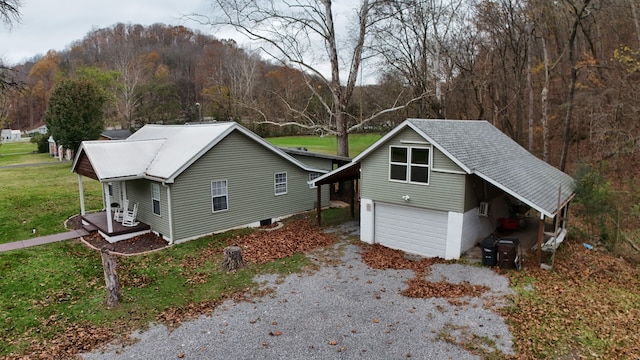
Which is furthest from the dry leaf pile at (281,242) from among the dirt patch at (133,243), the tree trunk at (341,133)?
the tree trunk at (341,133)

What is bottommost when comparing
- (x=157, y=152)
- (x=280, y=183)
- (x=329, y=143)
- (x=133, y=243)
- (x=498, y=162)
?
(x=133, y=243)

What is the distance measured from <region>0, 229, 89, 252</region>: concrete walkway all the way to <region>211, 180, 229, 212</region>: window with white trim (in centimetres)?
533

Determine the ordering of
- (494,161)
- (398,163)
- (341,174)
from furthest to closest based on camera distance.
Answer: (341,174) → (494,161) → (398,163)

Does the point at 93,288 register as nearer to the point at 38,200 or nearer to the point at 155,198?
the point at 155,198

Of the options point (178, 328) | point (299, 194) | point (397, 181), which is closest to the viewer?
point (178, 328)

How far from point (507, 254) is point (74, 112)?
1320 inches

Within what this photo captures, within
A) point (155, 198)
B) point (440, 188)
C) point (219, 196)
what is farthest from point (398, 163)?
point (155, 198)

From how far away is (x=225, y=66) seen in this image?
60594 millimetres

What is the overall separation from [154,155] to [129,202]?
275 cm

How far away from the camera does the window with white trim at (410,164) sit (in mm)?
13719

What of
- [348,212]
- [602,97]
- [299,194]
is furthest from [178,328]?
[602,97]

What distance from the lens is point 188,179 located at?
15.4m

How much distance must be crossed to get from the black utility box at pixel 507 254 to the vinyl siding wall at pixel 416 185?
1.67m

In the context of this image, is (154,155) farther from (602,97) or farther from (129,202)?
(602,97)
